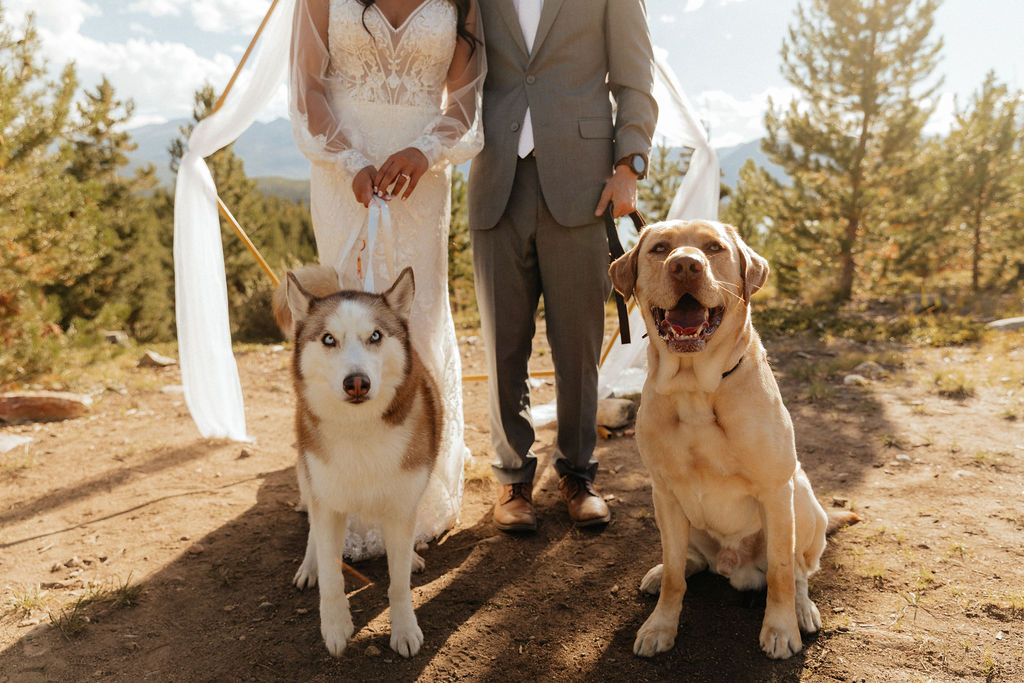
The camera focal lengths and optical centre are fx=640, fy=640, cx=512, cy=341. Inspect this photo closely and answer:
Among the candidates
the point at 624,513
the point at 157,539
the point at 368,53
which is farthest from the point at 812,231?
the point at 157,539

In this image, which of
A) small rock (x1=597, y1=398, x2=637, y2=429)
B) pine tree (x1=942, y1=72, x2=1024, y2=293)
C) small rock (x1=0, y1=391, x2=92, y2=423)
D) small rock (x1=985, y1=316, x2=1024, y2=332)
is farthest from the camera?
pine tree (x1=942, y1=72, x2=1024, y2=293)

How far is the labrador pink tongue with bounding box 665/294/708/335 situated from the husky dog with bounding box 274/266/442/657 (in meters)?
1.00

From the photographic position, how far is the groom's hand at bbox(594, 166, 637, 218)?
3248 millimetres

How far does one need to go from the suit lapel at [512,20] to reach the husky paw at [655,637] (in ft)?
8.97

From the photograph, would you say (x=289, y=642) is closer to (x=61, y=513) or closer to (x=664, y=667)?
(x=664, y=667)

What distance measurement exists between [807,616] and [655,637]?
2.04 ft

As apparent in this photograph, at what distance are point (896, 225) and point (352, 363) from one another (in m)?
13.4

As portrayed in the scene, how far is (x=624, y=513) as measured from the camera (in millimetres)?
3695

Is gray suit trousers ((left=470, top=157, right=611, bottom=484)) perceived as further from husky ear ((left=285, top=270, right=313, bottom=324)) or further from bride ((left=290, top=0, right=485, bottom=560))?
husky ear ((left=285, top=270, right=313, bottom=324))

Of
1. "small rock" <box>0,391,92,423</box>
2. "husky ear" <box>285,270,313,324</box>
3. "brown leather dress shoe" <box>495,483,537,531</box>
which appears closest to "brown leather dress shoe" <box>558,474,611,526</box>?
"brown leather dress shoe" <box>495,483,537,531</box>

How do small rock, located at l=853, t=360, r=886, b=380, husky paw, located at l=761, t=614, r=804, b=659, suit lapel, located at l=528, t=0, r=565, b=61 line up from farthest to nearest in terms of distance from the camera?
small rock, located at l=853, t=360, r=886, b=380, suit lapel, located at l=528, t=0, r=565, b=61, husky paw, located at l=761, t=614, r=804, b=659

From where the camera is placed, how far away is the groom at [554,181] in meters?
3.25

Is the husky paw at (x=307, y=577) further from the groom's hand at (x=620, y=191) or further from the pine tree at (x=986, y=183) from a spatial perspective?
the pine tree at (x=986, y=183)

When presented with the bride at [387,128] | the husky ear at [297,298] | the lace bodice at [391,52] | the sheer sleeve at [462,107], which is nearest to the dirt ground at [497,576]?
the bride at [387,128]
